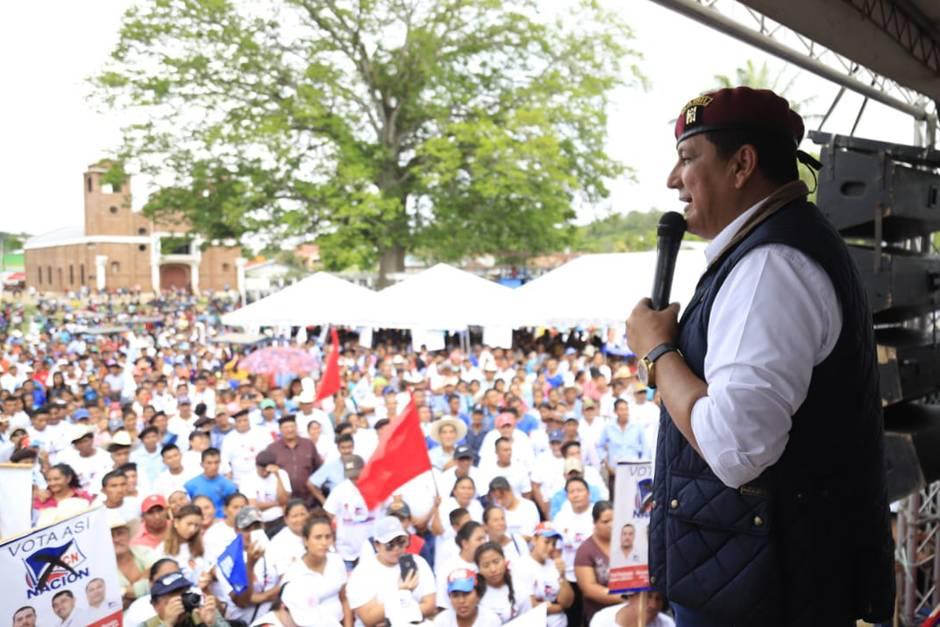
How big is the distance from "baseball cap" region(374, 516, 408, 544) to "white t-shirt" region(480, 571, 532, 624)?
0.65m

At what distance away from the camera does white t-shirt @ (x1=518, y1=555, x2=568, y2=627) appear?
182 inches

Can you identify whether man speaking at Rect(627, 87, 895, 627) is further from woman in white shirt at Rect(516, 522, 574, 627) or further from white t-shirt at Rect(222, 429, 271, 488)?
white t-shirt at Rect(222, 429, 271, 488)

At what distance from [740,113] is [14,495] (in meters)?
4.15

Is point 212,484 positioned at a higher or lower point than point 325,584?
higher

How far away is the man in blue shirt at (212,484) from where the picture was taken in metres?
6.04

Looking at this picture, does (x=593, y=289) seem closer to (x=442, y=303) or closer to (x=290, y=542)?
(x=442, y=303)

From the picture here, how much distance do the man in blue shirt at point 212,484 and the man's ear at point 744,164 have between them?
18.4 feet

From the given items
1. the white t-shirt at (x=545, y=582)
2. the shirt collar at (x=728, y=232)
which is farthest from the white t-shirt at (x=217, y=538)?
the shirt collar at (x=728, y=232)

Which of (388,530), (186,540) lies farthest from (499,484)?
(186,540)

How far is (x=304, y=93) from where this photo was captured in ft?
66.2

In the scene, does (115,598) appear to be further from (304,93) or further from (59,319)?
(59,319)

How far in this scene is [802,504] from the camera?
3.51ft

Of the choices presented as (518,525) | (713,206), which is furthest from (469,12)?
(713,206)

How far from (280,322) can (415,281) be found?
7.02 feet
